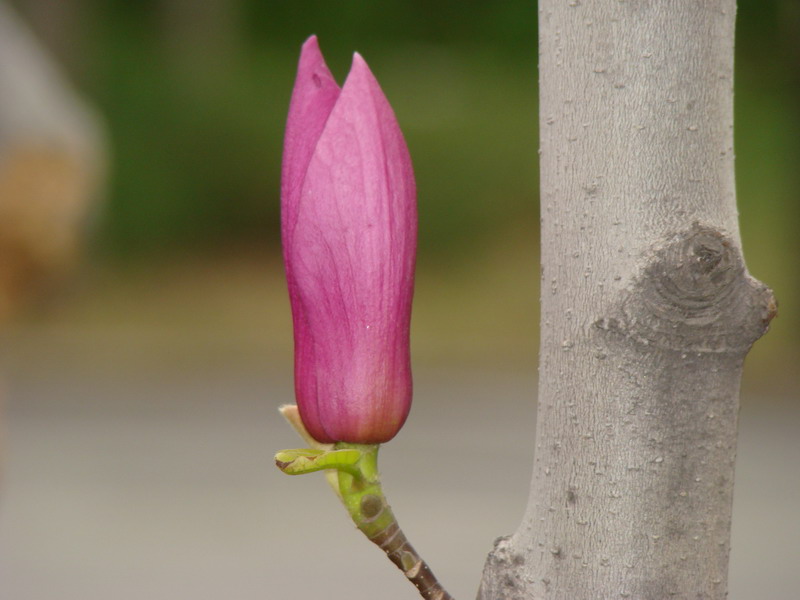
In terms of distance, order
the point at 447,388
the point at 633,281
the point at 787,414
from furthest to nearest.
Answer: the point at 447,388 < the point at 787,414 < the point at 633,281

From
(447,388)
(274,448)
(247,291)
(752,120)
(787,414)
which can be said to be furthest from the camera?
(752,120)

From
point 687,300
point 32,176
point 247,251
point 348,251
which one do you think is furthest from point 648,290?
point 247,251

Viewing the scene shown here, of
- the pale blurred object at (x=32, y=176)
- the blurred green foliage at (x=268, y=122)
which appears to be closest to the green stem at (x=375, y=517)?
the pale blurred object at (x=32, y=176)

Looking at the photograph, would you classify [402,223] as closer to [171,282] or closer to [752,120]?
[171,282]

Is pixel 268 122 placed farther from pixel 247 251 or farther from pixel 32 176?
pixel 32 176

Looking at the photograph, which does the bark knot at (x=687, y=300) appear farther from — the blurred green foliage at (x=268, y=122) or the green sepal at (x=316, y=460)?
the blurred green foliage at (x=268, y=122)

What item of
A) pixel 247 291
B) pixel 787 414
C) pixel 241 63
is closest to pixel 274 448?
pixel 787 414
